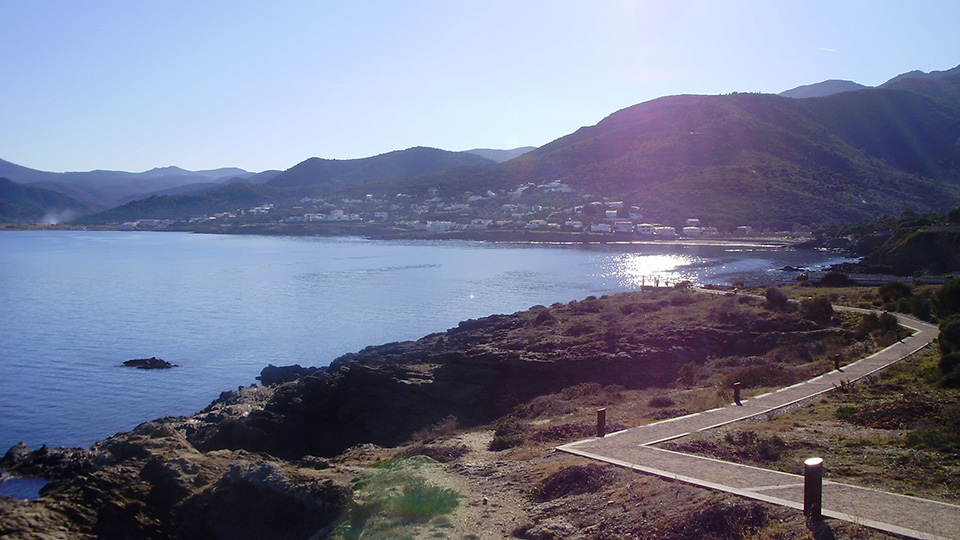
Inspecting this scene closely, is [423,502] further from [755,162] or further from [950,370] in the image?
[755,162]

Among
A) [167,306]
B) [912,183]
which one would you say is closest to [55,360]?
[167,306]

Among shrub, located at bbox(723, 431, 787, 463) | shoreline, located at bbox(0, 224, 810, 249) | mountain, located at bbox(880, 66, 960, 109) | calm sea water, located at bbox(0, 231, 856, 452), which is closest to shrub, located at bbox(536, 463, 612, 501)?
shrub, located at bbox(723, 431, 787, 463)

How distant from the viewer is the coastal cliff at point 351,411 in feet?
26.6

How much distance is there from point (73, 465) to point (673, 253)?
208ft

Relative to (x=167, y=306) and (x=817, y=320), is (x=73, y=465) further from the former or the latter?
(x=167, y=306)

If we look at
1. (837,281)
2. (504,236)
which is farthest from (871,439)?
(504,236)

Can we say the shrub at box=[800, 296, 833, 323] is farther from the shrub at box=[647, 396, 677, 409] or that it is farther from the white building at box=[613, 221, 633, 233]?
the white building at box=[613, 221, 633, 233]

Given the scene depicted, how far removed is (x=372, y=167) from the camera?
186 meters

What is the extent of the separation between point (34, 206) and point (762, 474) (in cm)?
20365

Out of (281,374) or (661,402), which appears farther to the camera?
(281,374)

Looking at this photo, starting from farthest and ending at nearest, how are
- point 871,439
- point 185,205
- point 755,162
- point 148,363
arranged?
point 185,205 < point 755,162 < point 148,363 < point 871,439

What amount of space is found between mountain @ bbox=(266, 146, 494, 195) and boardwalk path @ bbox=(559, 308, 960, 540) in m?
169

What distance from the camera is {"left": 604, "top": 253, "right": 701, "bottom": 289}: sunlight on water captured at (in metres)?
47.2

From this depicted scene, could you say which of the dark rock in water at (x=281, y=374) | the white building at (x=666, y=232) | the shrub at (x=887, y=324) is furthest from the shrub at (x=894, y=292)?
the white building at (x=666, y=232)
